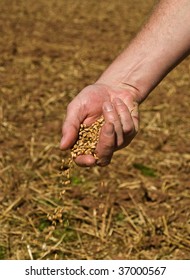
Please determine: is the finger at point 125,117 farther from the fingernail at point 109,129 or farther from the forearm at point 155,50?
the forearm at point 155,50

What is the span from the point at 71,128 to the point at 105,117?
0.52 feet

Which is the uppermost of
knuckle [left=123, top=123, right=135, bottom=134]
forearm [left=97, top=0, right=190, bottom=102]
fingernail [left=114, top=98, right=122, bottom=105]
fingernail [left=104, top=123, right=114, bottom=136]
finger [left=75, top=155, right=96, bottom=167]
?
forearm [left=97, top=0, right=190, bottom=102]

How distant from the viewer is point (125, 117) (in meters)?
2.47

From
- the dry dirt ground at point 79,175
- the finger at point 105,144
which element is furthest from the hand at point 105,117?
the dry dirt ground at point 79,175

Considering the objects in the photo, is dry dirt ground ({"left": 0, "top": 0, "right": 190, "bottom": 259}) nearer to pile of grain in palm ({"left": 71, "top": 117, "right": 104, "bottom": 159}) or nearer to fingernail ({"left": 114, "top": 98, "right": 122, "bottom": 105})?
pile of grain in palm ({"left": 71, "top": 117, "right": 104, "bottom": 159})

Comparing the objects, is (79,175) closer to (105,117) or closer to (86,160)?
(86,160)

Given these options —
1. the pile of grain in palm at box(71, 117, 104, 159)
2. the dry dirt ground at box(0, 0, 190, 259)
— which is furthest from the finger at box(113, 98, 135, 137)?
the dry dirt ground at box(0, 0, 190, 259)

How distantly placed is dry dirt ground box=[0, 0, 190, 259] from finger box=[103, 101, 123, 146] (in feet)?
2.28

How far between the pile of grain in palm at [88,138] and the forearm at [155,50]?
0.66 ft

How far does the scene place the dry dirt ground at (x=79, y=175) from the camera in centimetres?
321

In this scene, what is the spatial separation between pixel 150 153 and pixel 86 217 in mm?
933

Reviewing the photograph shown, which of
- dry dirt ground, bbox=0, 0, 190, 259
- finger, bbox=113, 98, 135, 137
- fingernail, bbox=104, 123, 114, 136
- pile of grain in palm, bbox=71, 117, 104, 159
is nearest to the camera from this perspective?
fingernail, bbox=104, 123, 114, 136

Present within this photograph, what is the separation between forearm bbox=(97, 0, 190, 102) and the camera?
2584mm

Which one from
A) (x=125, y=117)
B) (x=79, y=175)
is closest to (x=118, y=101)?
(x=125, y=117)
